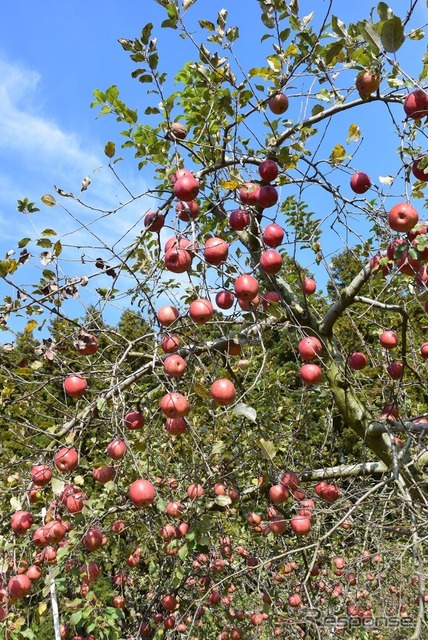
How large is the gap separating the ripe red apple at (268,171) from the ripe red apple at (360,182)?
0.45 m

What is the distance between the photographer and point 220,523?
406 centimetres

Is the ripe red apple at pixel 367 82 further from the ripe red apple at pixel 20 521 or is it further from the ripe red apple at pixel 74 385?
the ripe red apple at pixel 20 521

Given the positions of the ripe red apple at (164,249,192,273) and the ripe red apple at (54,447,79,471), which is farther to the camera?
the ripe red apple at (54,447,79,471)

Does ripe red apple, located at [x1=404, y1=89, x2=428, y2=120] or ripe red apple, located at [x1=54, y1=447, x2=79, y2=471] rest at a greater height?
ripe red apple, located at [x1=404, y1=89, x2=428, y2=120]

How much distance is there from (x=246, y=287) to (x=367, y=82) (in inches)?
32.5

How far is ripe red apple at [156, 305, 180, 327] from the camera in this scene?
1812mm

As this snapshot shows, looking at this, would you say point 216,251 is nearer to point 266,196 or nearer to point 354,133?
point 266,196

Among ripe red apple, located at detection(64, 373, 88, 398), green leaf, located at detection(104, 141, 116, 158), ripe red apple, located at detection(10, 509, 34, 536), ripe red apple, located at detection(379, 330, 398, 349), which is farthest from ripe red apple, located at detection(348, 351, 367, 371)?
ripe red apple, located at detection(10, 509, 34, 536)

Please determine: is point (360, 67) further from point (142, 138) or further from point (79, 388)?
point (79, 388)

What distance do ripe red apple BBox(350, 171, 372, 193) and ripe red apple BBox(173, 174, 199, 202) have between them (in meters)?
0.88

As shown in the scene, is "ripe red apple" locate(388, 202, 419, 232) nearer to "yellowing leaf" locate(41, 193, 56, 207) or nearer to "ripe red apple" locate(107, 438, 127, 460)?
"ripe red apple" locate(107, 438, 127, 460)

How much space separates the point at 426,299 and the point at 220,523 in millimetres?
2853

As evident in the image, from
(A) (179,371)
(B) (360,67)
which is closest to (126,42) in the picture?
(B) (360,67)

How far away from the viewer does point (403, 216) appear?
1761 mm
